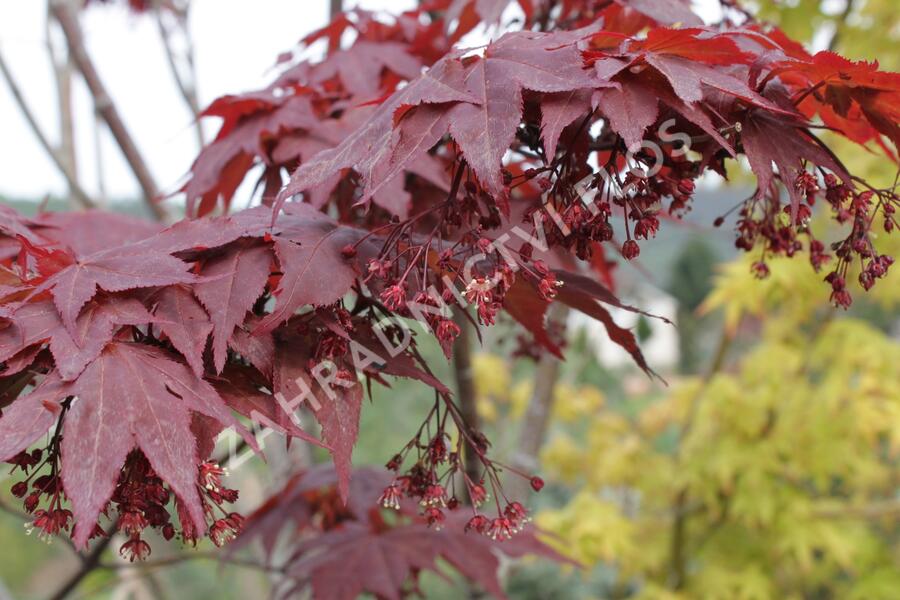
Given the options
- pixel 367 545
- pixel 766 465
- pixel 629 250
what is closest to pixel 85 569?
pixel 367 545

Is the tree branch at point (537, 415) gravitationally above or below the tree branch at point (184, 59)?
below

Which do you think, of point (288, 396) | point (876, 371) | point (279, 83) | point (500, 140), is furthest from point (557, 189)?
point (876, 371)

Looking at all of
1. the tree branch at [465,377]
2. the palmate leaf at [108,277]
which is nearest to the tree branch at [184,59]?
the tree branch at [465,377]

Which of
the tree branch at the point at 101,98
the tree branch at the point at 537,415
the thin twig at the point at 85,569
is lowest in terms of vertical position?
the thin twig at the point at 85,569

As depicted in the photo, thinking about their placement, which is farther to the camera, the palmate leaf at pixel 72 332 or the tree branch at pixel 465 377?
the tree branch at pixel 465 377

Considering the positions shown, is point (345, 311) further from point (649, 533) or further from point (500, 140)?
point (649, 533)

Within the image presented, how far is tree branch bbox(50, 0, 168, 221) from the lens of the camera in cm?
148

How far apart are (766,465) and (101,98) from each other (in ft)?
5.64

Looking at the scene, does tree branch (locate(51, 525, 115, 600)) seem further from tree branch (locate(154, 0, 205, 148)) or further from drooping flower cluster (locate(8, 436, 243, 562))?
tree branch (locate(154, 0, 205, 148))

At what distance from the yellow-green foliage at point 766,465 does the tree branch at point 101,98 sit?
1241mm

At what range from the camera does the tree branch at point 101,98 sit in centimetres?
148

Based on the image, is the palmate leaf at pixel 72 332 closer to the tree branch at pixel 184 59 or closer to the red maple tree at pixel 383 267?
the red maple tree at pixel 383 267

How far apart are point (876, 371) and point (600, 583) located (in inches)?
54.3

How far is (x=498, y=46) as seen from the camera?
0.63 meters
